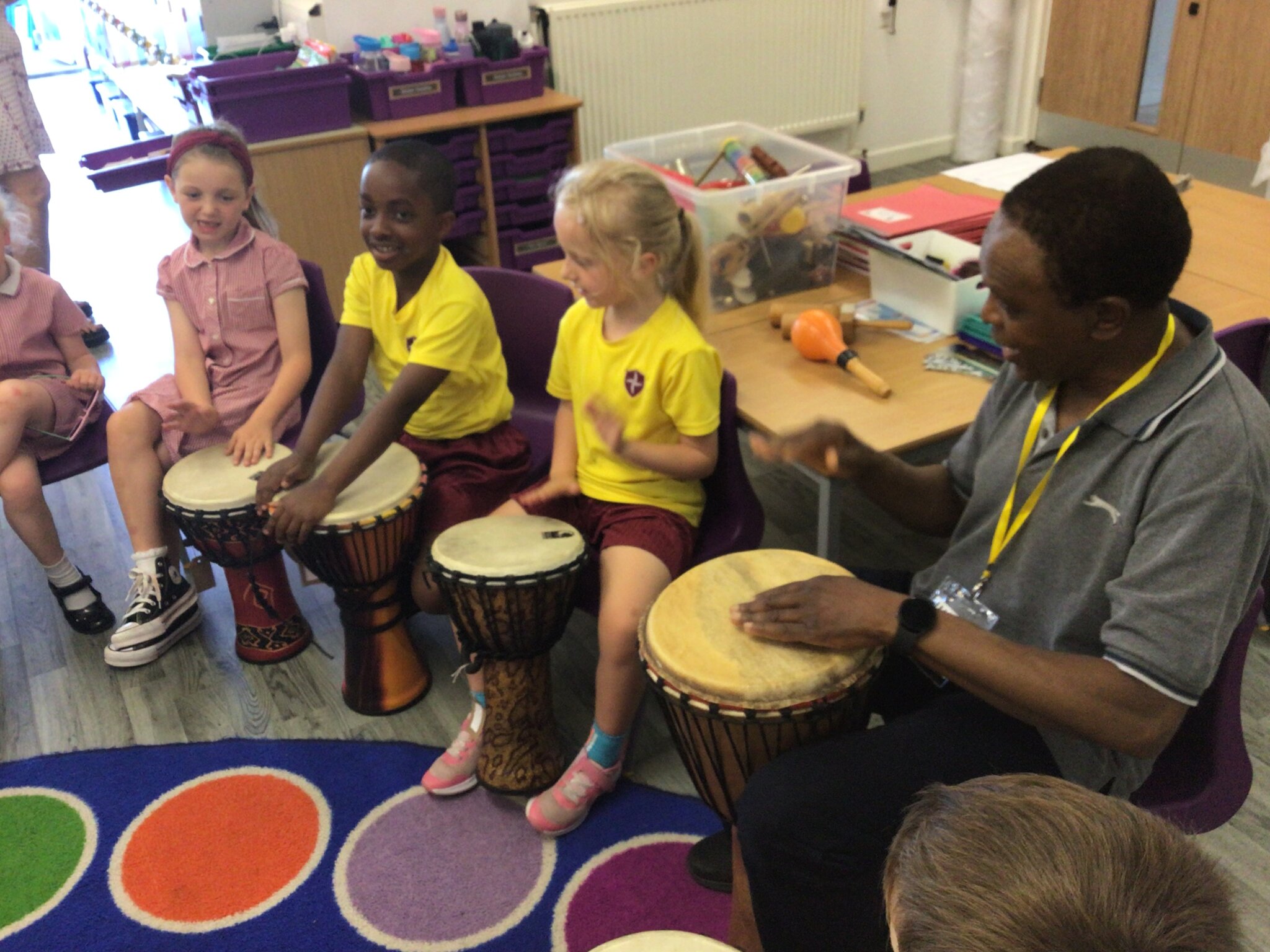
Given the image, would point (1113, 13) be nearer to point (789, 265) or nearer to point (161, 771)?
point (789, 265)

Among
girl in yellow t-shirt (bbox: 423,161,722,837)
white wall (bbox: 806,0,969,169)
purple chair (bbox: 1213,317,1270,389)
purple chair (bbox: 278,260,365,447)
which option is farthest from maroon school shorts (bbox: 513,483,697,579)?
white wall (bbox: 806,0,969,169)

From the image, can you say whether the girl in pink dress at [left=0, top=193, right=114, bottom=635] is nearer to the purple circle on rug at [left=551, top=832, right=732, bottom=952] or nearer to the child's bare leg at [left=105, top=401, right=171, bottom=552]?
the child's bare leg at [left=105, top=401, right=171, bottom=552]

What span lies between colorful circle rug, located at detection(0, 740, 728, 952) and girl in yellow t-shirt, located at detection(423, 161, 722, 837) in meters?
0.09

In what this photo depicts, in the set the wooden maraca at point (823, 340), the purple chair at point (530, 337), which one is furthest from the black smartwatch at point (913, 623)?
the purple chair at point (530, 337)

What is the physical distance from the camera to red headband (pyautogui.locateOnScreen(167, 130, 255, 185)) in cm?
238

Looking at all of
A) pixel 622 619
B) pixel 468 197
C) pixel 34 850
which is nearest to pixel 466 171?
pixel 468 197

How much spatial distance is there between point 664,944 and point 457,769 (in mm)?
1033

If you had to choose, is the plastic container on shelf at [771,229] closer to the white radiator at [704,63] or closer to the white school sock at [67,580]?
the white school sock at [67,580]

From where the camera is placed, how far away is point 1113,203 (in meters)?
1.20

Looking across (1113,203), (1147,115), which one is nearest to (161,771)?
(1113,203)

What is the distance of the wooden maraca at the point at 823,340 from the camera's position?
2.10m

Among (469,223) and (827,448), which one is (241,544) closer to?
(827,448)

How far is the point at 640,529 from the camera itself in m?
1.92

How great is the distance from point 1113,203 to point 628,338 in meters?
0.91
